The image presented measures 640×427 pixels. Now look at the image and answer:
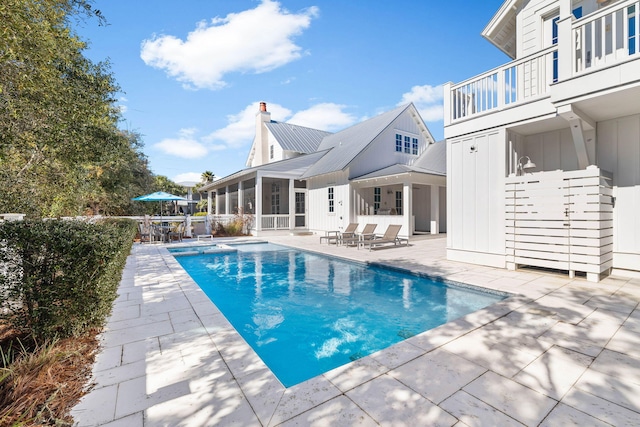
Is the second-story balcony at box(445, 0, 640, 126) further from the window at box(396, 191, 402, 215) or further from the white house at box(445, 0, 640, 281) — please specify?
the window at box(396, 191, 402, 215)

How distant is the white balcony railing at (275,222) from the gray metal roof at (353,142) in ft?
9.61

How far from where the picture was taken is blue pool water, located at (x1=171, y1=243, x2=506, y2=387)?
3934 mm

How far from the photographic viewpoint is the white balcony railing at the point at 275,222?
16547mm

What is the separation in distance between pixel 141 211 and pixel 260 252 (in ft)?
43.2

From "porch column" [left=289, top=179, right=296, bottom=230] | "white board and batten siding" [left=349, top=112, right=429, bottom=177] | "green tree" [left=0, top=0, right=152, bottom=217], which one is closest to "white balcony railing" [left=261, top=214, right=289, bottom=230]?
"porch column" [left=289, top=179, right=296, bottom=230]

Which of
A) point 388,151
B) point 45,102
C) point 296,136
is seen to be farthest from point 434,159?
point 45,102

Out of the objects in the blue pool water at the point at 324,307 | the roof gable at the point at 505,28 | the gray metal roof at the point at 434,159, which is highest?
the roof gable at the point at 505,28

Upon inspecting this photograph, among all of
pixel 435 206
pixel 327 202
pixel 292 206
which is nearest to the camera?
pixel 435 206

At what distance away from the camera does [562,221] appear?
599 cm

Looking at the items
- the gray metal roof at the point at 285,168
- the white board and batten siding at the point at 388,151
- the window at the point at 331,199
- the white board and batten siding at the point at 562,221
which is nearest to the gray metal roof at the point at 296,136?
the gray metal roof at the point at 285,168

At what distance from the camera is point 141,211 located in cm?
2011

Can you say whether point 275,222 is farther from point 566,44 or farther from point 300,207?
point 566,44

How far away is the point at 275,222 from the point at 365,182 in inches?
231

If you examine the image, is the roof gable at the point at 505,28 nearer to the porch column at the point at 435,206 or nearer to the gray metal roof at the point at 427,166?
the gray metal roof at the point at 427,166
